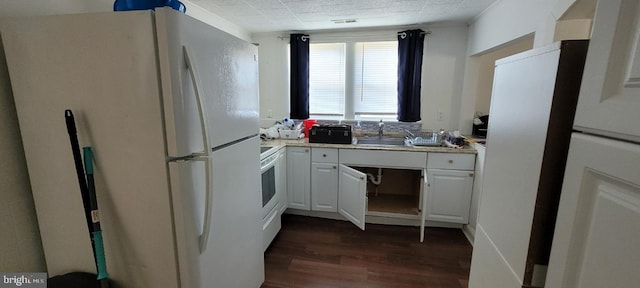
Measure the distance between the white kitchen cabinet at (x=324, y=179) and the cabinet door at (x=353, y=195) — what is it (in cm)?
7

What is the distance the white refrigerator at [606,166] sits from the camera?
0.54 meters

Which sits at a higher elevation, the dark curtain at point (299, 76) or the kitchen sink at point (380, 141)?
the dark curtain at point (299, 76)

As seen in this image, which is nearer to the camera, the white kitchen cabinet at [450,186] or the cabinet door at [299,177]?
the white kitchen cabinet at [450,186]

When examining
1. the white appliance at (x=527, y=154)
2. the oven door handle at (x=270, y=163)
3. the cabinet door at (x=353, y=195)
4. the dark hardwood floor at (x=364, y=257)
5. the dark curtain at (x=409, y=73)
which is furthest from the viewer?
the dark curtain at (x=409, y=73)

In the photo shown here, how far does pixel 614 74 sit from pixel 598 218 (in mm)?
330

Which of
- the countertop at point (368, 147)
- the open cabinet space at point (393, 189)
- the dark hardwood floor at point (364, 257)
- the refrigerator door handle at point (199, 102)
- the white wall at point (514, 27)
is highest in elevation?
the white wall at point (514, 27)

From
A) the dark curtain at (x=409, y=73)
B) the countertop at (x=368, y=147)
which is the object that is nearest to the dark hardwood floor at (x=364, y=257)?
the countertop at (x=368, y=147)

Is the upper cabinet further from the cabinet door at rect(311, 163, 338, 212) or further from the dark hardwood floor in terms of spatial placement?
the cabinet door at rect(311, 163, 338, 212)

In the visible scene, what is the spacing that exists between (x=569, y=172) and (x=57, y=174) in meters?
1.76

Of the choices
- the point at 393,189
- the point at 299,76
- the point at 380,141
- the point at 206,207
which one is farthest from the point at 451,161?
the point at 206,207

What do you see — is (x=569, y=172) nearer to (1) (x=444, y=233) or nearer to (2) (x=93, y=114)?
(2) (x=93, y=114)

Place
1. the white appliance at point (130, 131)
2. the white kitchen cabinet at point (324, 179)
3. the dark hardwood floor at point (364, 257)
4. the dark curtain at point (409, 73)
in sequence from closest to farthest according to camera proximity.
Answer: the white appliance at point (130, 131) < the dark hardwood floor at point (364, 257) < the white kitchen cabinet at point (324, 179) < the dark curtain at point (409, 73)

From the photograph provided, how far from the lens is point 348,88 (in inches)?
130

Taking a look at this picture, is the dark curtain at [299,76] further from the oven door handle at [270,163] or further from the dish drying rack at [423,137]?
the dish drying rack at [423,137]
